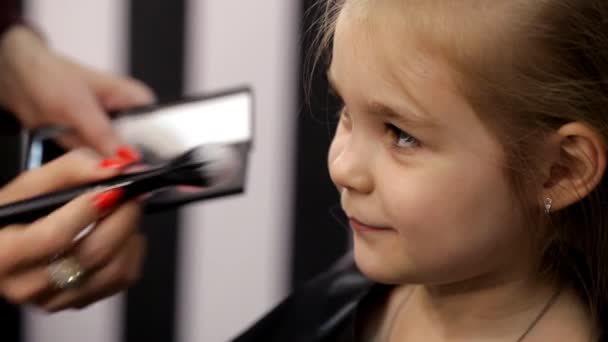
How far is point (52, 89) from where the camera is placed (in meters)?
0.99

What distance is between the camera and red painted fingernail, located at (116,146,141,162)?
0.77 meters

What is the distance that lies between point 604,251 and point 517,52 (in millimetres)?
211

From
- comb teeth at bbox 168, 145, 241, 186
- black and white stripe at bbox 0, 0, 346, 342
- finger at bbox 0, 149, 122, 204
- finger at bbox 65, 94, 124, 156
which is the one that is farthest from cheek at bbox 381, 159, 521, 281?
black and white stripe at bbox 0, 0, 346, 342

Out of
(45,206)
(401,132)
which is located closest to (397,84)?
(401,132)

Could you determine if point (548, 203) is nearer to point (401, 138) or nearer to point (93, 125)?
point (401, 138)

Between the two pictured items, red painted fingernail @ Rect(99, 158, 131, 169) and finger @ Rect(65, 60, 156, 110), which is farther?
finger @ Rect(65, 60, 156, 110)

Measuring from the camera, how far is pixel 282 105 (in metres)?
1.28

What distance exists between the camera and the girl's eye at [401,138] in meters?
0.57

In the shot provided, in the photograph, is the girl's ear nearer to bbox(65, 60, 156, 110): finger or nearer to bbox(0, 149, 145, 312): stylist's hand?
bbox(0, 149, 145, 312): stylist's hand

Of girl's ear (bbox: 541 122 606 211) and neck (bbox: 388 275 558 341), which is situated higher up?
girl's ear (bbox: 541 122 606 211)

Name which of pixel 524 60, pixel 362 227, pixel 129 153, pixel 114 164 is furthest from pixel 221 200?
pixel 524 60

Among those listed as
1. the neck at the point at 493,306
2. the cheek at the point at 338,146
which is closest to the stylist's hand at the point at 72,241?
the cheek at the point at 338,146

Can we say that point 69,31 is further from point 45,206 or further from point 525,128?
point 525,128

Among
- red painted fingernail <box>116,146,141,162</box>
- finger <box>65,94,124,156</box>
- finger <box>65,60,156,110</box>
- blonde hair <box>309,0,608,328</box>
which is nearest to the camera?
blonde hair <box>309,0,608,328</box>
